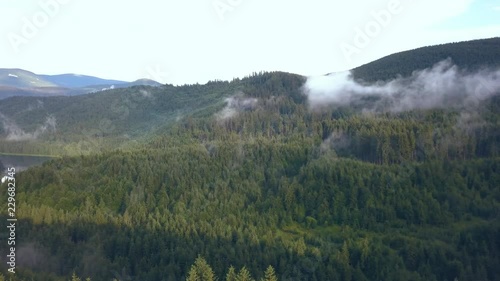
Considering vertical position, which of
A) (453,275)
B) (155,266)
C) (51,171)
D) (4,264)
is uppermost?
(51,171)

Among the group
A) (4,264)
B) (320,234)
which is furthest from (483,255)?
(4,264)

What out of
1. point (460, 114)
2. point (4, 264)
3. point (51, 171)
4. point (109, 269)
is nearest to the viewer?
point (4, 264)

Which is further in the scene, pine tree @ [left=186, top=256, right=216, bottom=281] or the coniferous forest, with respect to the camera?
the coniferous forest

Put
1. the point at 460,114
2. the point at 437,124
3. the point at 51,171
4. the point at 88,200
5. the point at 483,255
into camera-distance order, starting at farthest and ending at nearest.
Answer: the point at 460,114
the point at 437,124
the point at 51,171
the point at 88,200
the point at 483,255

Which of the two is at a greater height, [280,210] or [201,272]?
[201,272]

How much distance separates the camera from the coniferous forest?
8950 cm

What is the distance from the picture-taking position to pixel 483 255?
93812 mm

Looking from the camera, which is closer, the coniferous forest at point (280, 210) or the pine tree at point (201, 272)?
the pine tree at point (201, 272)

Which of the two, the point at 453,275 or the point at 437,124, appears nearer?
the point at 453,275

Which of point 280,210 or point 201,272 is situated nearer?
point 201,272

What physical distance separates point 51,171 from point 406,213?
11182 cm

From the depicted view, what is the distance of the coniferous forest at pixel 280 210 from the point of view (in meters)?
89.5

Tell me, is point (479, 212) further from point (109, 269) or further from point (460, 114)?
point (109, 269)

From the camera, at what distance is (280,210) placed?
404 feet
